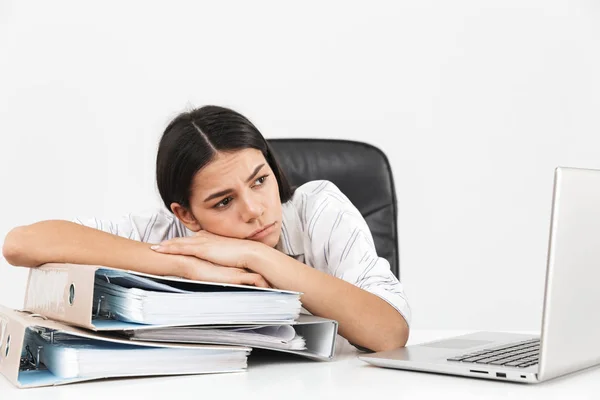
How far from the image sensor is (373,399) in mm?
759

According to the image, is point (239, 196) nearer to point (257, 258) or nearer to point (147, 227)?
point (257, 258)

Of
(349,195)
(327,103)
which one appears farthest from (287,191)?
(327,103)

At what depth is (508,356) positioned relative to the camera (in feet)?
3.09

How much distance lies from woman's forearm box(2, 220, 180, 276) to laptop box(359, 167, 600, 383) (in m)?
0.35

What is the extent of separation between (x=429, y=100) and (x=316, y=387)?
7.09 feet

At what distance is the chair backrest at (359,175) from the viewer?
5.84ft

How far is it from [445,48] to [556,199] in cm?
221

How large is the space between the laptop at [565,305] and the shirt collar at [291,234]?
2.12 feet

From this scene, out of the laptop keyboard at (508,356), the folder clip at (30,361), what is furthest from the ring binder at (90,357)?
the laptop keyboard at (508,356)

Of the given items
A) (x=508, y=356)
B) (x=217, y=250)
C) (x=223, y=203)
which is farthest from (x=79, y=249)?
(x=508, y=356)

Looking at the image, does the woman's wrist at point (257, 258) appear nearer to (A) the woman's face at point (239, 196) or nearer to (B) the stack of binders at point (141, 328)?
(B) the stack of binders at point (141, 328)

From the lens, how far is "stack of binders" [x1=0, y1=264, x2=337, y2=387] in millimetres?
837

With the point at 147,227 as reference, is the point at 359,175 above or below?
above

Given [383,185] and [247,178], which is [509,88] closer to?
[383,185]
